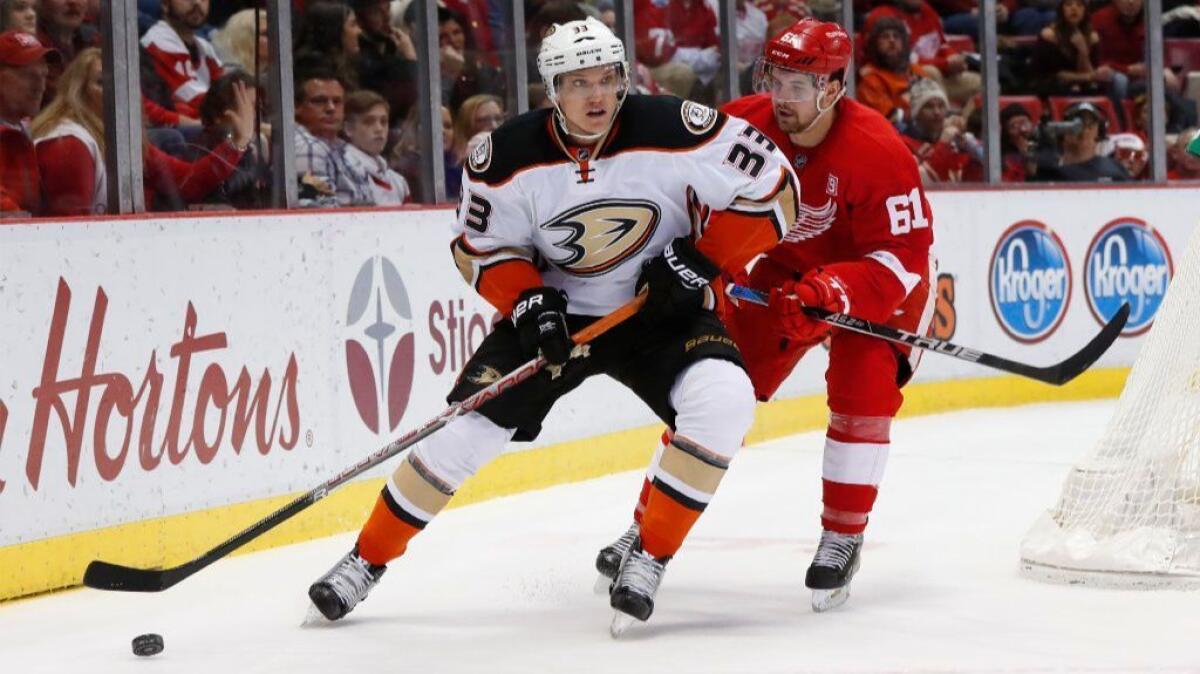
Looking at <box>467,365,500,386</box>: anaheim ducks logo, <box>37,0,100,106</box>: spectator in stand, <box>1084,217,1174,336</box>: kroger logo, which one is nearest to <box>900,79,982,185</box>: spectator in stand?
<box>1084,217,1174,336</box>: kroger logo

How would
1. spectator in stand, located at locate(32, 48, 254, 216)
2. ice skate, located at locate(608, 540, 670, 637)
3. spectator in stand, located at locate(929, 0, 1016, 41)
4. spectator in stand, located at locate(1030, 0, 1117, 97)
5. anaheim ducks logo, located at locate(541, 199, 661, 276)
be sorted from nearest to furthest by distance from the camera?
1. ice skate, located at locate(608, 540, 670, 637)
2. anaheim ducks logo, located at locate(541, 199, 661, 276)
3. spectator in stand, located at locate(32, 48, 254, 216)
4. spectator in stand, located at locate(929, 0, 1016, 41)
5. spectator in stand, located at locate(1030, 0, 1117, 97)

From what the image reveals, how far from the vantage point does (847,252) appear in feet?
12.4

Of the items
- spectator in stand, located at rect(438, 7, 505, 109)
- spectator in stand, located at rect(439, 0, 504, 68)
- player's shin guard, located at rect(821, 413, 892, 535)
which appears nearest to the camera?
player's shin guard, located at rect(821, 413, 892, 535)

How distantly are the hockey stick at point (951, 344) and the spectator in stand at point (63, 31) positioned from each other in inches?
63.1

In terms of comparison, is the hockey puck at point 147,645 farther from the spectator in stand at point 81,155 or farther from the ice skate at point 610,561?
the spectator in stand at point 81,155

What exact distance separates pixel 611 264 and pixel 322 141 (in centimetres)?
182

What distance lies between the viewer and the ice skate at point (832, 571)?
3.53 meters

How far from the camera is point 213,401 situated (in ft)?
14.0

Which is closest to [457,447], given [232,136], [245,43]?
[232,136]

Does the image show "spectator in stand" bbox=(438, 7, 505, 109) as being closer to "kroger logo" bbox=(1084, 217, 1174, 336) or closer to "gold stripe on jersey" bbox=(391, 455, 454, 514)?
"gold stripe on jersey" bbox=(391, 455, 454, 514)

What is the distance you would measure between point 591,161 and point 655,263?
22cm

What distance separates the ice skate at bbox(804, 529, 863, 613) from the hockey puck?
121 centimetres

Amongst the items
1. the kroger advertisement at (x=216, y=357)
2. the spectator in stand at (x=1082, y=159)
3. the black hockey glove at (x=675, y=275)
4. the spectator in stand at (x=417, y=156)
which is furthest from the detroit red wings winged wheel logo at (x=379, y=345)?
the spectator in stand at (x=1082, y=159)

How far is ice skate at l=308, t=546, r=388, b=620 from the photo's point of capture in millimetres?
3389
